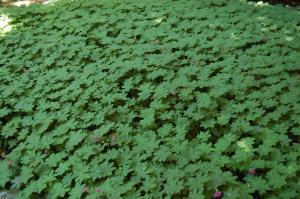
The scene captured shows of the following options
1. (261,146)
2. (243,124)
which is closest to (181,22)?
(243,124)

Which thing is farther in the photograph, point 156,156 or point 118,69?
point 118,69

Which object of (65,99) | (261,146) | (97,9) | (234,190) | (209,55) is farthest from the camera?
(97,9)

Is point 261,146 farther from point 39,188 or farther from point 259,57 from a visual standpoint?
point 39,188

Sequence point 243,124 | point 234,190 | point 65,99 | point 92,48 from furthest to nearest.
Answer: point 92,48 < point 65,99 < point 243,124 < point 234,190

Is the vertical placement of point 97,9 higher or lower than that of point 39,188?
higher

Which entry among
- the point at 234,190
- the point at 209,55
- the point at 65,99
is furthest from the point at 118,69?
the point at 234,190

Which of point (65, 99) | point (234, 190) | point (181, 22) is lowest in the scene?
point (234, 190)
